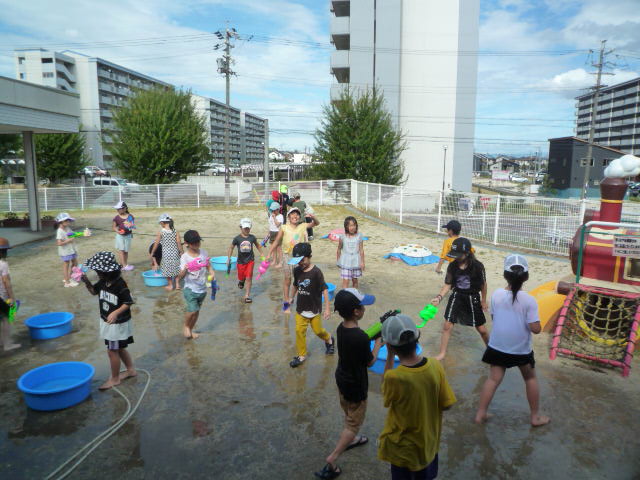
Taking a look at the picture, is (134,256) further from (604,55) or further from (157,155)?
(604,55)

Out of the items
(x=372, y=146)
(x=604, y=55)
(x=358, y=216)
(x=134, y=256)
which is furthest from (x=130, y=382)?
(x=604, y=55)

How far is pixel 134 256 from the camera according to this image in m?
11.9

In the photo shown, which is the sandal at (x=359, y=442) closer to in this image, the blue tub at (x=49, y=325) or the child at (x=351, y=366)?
the child at (x=351, y=366)

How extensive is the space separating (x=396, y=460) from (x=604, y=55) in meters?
46.0

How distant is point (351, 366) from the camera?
342 cm

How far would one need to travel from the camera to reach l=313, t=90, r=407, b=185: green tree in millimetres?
26266

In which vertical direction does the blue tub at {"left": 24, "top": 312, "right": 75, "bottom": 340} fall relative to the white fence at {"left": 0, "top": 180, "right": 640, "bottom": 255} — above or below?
below

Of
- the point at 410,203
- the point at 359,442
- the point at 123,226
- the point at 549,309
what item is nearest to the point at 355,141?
the point at 410,203

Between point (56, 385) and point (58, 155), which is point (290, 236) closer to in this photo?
point (56, 385)

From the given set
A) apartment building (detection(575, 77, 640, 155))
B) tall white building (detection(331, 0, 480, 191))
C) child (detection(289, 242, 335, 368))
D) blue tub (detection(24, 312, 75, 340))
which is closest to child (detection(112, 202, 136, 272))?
blue tub (detection(24, 312, 75, 340))

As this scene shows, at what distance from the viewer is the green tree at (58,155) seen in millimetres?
32281

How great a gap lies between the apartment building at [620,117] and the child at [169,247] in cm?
9191

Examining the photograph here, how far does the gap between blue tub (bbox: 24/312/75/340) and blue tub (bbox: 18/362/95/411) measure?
1.58 m

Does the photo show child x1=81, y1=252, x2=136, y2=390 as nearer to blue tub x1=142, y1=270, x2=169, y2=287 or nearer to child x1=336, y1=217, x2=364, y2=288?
child x1=336, y1=217, x2=364, y2=288
